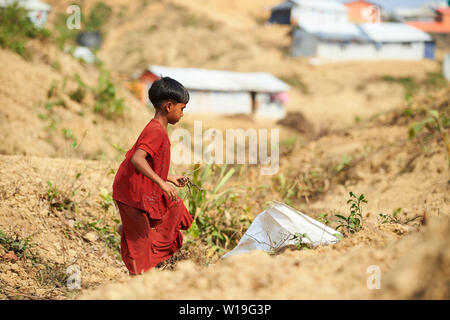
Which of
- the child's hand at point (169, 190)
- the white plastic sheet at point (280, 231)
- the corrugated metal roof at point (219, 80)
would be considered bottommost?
the white plastic sheet at point (280, 231)

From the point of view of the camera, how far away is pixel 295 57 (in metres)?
33.8

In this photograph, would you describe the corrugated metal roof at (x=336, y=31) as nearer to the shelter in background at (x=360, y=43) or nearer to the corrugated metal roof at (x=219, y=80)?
the shelter in background at (x=360, y=43)

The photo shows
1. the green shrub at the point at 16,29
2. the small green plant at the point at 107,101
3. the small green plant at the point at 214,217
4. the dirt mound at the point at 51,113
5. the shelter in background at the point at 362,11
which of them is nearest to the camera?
the small green plant at the point at 214,217

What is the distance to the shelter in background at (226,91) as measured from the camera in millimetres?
21625

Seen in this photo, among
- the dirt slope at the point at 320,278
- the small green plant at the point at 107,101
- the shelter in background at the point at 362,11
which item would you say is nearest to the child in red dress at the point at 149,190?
the dirt slope at the point at 320,278

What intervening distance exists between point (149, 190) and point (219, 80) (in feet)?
66.9

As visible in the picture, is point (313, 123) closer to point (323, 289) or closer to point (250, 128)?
point (250, 128)

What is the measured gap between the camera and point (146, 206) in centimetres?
269

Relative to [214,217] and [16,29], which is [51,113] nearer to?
[16,29]

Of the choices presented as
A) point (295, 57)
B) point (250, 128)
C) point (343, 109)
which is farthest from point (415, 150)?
point (295, 57)

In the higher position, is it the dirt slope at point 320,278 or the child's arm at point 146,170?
the child's arm at point 146,170

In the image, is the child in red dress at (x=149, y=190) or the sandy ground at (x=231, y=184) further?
the child in red dress at (x=149, y=190)

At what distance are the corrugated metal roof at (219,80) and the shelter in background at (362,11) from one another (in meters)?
20.5

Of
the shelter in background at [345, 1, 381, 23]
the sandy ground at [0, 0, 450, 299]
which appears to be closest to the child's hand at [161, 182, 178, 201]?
the sandy ground at [0, 0, 450, 299]
